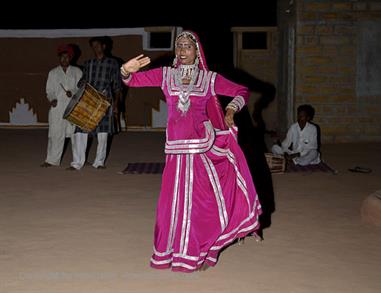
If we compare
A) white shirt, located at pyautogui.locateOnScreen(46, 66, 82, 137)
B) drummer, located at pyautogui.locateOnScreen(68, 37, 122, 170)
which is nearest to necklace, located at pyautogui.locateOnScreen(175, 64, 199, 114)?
drummer, located at pyautogui.locateOnScreen(68, 37, 122, 170)

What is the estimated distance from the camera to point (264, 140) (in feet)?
47.2

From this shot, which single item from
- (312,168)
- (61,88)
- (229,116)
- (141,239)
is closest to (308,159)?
(312,168)

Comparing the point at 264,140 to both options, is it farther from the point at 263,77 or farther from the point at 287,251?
the point at 287,251

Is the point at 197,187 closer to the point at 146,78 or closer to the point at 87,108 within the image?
the point at 146,78

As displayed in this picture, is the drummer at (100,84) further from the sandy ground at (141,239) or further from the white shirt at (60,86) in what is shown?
the sandy ground at (141,239)

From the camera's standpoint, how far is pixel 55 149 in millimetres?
11055

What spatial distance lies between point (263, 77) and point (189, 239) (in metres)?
11.0

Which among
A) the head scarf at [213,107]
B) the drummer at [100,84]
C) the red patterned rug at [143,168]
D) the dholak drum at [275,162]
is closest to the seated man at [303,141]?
the dholak drum at [275,162]

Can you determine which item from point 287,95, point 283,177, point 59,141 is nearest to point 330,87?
point 287,95

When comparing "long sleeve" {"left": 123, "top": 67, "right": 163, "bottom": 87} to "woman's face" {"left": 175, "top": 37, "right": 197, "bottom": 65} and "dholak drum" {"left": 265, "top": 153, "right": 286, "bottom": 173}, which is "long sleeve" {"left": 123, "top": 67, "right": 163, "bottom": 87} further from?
"dholak drum" {"left": 265, "top": 153, "right": 286, "bottom": 173}

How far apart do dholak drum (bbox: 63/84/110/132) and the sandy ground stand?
30.2 inches

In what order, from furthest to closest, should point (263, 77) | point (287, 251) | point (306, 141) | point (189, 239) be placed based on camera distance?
point (263, 77), point (306, 141), point (287, 251), point (189, 239)

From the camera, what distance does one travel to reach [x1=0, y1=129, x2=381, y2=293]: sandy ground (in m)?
5.47

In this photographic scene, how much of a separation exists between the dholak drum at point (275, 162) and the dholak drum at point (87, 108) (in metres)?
2.31
